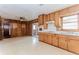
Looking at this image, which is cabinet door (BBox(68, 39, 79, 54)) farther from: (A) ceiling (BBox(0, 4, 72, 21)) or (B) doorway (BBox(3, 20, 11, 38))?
(B) doorway (BBox(3, 20, 11, 38))

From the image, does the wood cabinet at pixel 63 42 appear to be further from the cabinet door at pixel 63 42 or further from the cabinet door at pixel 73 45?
the cabinet door at pixel 73 45

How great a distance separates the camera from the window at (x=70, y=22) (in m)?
5.19

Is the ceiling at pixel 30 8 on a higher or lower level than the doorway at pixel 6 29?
higher

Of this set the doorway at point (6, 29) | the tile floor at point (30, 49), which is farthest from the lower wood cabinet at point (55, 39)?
the doorway at point (6, 29)

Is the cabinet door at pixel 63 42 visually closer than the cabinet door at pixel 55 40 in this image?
Yes

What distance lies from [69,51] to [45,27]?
12.5ft

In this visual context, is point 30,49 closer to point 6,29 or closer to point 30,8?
point 30,8

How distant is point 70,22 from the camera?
563 centimetres

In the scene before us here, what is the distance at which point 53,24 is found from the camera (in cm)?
704

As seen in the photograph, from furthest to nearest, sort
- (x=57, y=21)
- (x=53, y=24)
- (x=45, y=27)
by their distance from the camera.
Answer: (x=45, y=27) → (x=53, y=24) → (x=57, y=21)

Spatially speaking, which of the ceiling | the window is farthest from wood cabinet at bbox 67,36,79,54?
the ceiling

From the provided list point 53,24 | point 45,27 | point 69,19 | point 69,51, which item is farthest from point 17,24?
point 69,51
